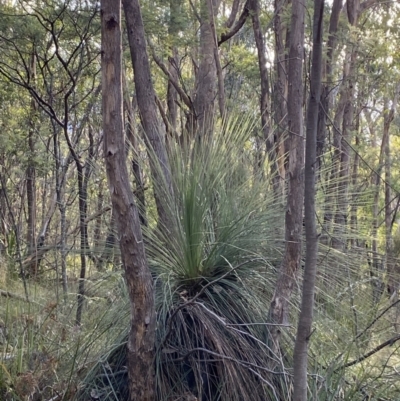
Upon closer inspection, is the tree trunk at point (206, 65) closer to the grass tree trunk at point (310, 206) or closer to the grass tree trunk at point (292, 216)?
the grass tree trunk at point (292, 216)

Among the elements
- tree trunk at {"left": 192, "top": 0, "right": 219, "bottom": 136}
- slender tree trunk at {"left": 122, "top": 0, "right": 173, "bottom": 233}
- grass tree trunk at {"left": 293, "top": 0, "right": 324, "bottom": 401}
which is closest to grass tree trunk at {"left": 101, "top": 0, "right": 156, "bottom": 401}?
slender tree trunk at {"left": 122, "top": 0, "right": 173, "bottom": 233}

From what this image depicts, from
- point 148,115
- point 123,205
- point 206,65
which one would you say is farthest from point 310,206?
point 206,65

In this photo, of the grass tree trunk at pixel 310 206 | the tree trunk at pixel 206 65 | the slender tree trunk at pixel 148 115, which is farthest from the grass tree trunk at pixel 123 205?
the tree trunk at pixel 206 65

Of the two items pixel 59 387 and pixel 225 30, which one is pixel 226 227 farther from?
pixel 225 30

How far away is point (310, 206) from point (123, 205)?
0.77 meters

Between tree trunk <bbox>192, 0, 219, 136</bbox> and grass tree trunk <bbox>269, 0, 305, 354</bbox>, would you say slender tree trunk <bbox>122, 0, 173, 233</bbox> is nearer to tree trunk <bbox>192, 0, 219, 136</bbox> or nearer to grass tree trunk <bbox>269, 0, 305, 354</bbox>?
grass tree trunk <bbox>269, 0, 305, 354</bbox>

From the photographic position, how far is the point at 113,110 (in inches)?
76.7

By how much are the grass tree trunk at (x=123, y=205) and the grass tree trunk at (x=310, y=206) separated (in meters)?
0.68

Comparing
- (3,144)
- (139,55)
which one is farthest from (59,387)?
(3,144)

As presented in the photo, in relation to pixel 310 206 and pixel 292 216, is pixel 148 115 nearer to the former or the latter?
pixel 292 216

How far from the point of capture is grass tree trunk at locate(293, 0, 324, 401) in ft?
4.46

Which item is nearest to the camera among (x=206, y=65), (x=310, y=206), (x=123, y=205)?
(x=310, y=206)

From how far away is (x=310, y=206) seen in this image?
1.42 meters

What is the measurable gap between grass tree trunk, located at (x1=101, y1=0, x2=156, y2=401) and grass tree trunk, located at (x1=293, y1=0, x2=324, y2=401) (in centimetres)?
68
